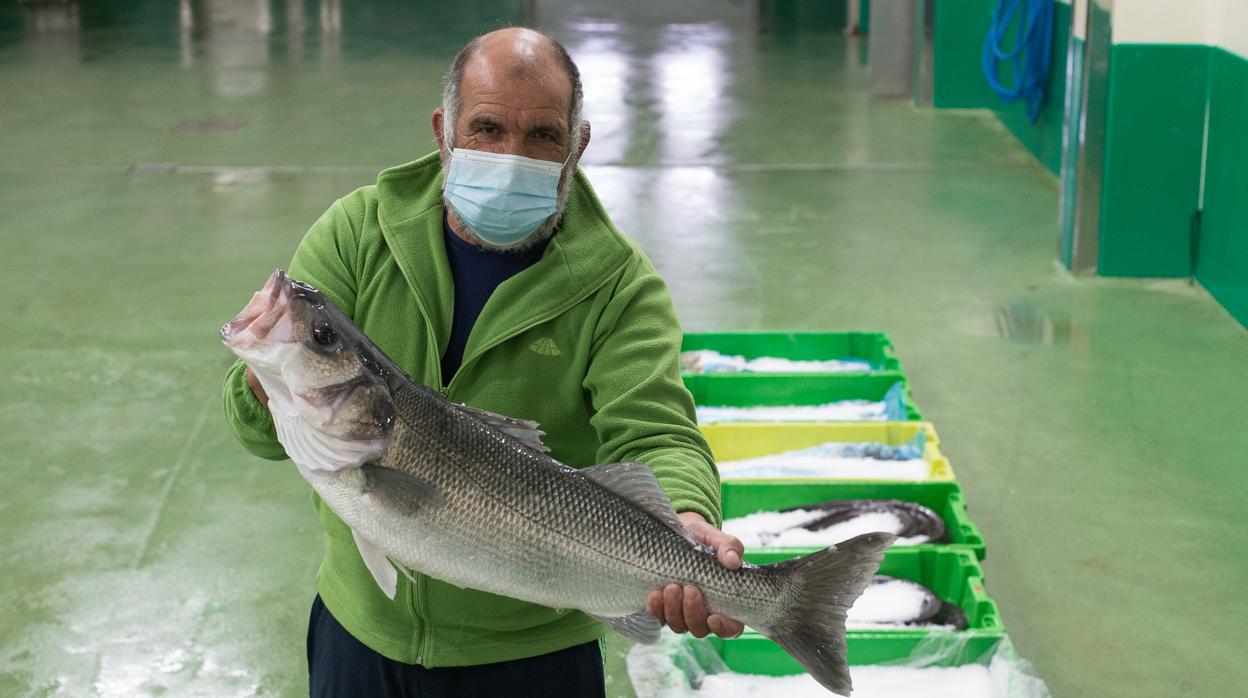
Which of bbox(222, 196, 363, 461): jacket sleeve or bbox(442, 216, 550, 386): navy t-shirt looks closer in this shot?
bbox(222, 196, 363, 461): jacket sleeve

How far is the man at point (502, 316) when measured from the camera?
2305mm

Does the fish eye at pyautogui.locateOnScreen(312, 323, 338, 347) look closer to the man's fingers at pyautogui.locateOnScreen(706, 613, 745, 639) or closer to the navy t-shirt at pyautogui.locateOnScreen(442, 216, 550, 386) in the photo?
the navy t-shirt at pyautogui.locateOnScreen(442, 216, 550, 386)

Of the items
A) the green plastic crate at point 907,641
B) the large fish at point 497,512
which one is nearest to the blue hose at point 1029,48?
the green plastic crate at point 907,641

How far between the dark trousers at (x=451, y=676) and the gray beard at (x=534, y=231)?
27.8 inches

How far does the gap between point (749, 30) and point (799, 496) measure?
40.2 feet

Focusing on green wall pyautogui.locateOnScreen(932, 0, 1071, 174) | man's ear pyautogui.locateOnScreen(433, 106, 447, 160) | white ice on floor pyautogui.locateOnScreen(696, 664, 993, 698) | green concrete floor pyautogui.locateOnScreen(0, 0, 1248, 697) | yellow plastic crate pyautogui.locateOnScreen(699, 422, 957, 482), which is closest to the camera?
man's ear pyautogui.locateOnScreen(433, 106, 447, 160)

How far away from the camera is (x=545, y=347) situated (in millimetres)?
2338

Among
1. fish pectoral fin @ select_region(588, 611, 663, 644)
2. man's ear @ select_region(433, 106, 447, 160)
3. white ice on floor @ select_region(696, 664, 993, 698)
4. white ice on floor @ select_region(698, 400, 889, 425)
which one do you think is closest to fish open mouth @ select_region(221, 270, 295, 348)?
man's ear @ select_region(433, 106, 447, 160)

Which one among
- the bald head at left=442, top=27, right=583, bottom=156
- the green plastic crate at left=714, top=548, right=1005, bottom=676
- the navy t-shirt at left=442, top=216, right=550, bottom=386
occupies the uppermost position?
the bald head at left=442, top=27, right=583, bottom=156

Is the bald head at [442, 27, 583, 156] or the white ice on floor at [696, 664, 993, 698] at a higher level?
the bald head at [442, 27, 583, 156]

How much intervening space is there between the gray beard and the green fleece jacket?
28 mm

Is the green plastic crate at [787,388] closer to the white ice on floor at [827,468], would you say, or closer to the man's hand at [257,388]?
the white ice on floor at [827,468]

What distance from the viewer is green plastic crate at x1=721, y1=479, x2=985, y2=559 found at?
441 centimetres

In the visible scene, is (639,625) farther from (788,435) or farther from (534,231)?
(788,435)
